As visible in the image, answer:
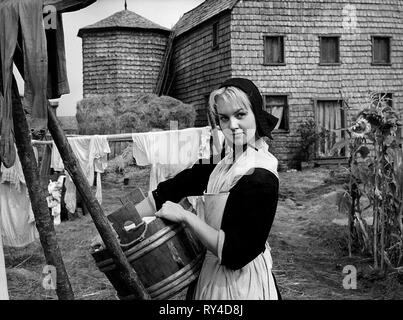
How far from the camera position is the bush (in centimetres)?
1395

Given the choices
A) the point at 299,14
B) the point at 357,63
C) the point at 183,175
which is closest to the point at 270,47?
the point at 299,14

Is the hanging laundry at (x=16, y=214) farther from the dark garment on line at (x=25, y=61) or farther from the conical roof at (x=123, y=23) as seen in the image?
the conical roof at (x=123, y=23)

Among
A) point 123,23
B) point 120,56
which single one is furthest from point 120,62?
point 123,23

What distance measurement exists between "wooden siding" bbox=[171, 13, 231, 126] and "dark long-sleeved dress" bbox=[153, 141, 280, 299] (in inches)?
513

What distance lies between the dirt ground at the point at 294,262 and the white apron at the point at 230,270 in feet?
9.21

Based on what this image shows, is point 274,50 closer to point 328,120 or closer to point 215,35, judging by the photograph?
point 215,35

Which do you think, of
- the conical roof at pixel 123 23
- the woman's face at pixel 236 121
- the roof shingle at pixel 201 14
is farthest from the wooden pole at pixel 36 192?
the conical roof at pixel 123 23

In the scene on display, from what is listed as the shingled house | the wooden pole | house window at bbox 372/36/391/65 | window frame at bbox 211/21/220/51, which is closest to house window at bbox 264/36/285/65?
the shingled house

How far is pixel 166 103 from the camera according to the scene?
571 inches

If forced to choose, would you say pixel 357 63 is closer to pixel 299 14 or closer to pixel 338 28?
pixel 338 28

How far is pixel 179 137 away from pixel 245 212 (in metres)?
6.03

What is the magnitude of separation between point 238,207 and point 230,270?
0.28m

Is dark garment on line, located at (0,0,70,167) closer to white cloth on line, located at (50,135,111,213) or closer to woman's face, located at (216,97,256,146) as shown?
woman's face, located at (216,97,256,146)
